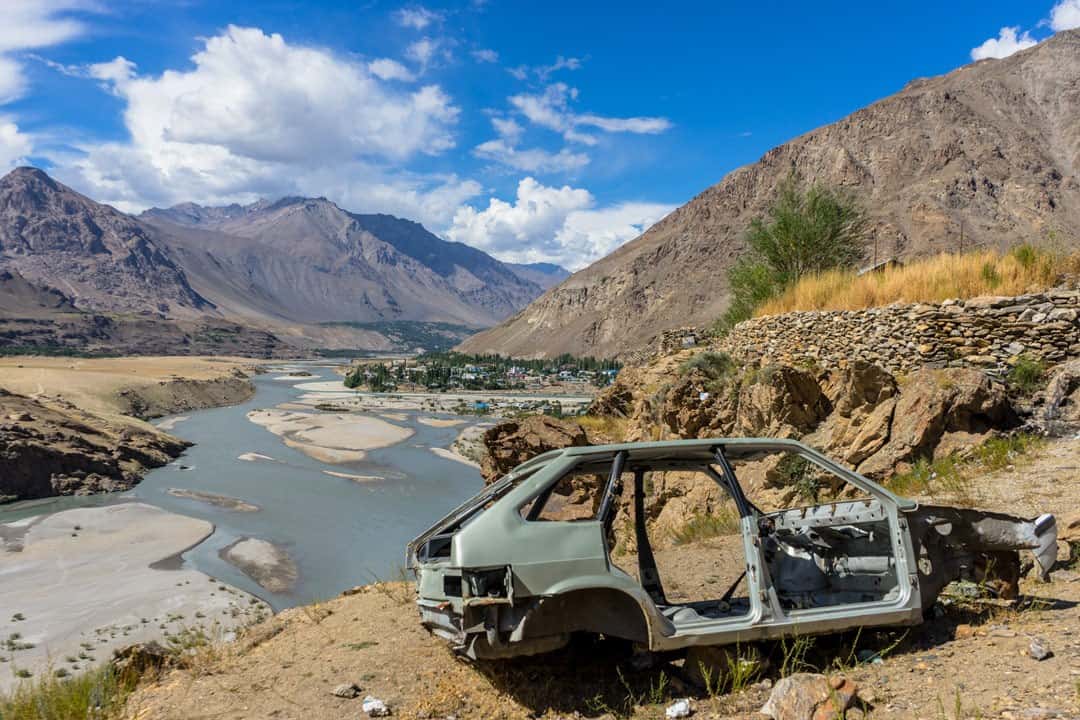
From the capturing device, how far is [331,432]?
65.2 meters

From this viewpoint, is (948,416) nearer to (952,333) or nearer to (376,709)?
(952,333)

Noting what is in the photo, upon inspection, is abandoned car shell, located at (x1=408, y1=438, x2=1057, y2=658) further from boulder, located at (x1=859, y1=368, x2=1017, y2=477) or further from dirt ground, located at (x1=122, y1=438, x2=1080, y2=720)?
boulder, located at (x1=859, y1=368, x2=1017, y2=477)

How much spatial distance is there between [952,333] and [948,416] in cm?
217

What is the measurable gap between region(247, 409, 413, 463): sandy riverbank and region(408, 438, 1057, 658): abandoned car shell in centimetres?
4921

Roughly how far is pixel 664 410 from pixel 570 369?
5122 inches

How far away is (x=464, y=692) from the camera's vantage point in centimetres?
448

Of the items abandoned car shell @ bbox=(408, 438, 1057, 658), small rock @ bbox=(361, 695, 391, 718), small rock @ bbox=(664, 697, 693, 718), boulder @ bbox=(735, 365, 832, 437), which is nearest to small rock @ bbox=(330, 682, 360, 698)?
small rock @ bbox=(361, 695, 391, 718)

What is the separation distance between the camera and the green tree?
20.2 metres

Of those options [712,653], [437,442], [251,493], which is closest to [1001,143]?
[437,442]

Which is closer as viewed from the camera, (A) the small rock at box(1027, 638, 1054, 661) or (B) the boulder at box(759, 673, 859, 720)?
(B) the boulder at box(759, 673, 859, 720)

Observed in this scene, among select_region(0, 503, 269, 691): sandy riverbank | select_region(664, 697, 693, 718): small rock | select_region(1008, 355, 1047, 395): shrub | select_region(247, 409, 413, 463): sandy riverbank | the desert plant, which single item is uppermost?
select_region(1008, 355, 1047, 395): shrub

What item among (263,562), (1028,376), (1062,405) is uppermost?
(1028,376)

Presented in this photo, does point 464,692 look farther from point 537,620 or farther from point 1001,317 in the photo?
point 1001,317

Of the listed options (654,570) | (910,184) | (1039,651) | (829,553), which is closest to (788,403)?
A: (829,553)
